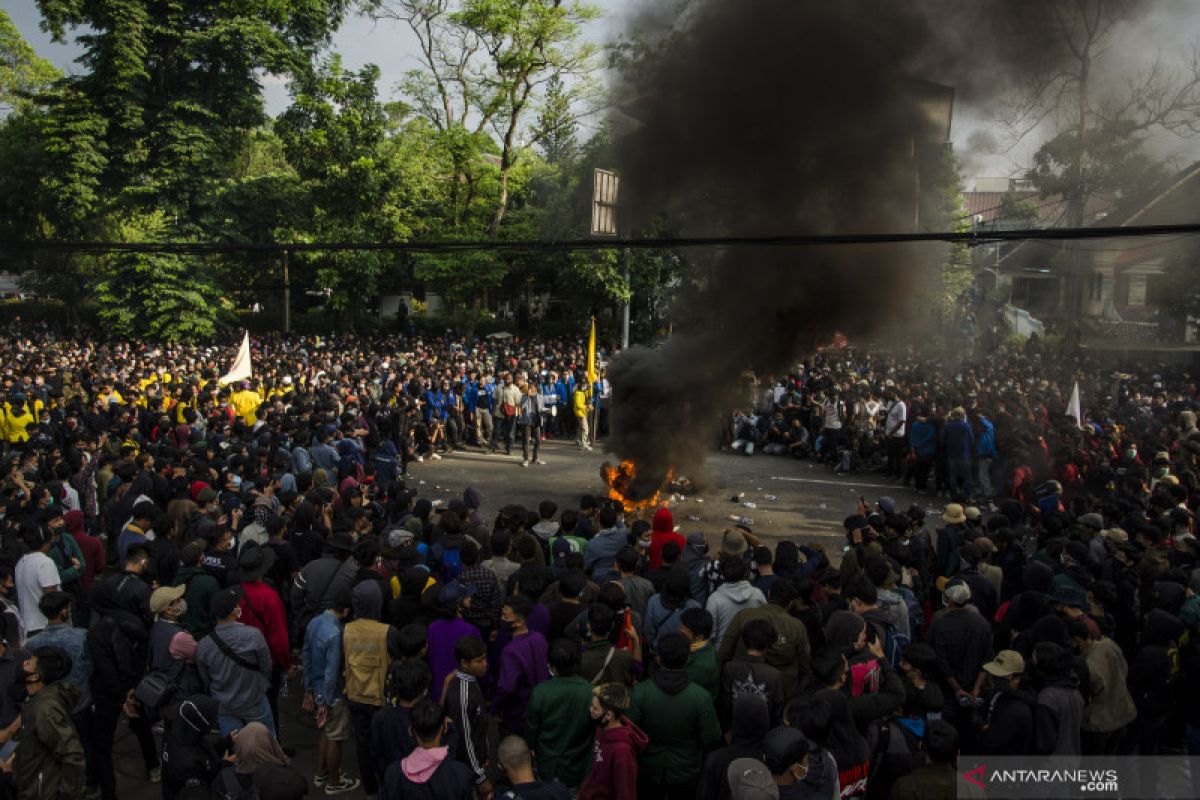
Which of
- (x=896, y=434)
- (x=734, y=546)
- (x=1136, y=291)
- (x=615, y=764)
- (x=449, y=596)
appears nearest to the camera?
(x=615, y=764)

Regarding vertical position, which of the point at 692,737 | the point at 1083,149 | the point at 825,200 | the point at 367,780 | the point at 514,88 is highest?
the point at 514,88

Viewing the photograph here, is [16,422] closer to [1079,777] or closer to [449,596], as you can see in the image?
[449,596]

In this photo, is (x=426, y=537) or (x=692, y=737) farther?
(x=426, y=537)

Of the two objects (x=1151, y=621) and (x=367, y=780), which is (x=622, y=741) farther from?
(x=1151, y=621)

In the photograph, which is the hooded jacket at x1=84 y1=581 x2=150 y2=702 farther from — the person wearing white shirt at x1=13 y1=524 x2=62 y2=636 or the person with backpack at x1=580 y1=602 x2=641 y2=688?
the person with backpack at x1=580 y1=602 x2=641 y2=688

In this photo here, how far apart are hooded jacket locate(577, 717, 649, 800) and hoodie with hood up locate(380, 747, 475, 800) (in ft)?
2.21

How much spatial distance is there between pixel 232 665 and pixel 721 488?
1026cm

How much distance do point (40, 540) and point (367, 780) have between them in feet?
11.0

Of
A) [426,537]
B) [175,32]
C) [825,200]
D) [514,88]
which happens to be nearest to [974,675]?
[426,537]

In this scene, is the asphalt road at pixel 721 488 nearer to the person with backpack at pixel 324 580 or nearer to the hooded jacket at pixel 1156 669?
the hooded jacket at pixel 1156 669

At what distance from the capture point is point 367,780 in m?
5.46

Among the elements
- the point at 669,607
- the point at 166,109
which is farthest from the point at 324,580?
the point at 166,109

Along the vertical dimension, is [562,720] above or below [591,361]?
below

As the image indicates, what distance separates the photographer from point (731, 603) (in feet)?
18.1
